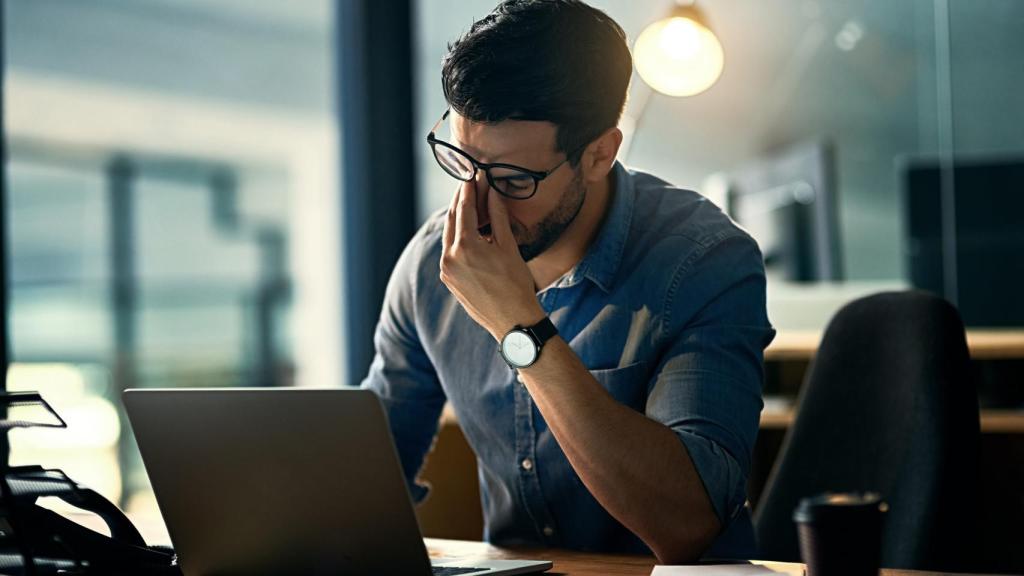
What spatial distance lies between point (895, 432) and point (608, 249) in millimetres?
472

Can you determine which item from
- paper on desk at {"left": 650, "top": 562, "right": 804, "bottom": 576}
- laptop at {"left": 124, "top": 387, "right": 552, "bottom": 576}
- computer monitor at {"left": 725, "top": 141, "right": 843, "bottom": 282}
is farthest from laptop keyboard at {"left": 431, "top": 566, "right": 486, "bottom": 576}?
computer monitor at {"left": 725, "top": 141, "right": 843, "bottom": 282}

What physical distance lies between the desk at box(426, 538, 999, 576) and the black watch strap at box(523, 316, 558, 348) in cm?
24

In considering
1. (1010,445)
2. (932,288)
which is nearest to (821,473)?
(1010,445)

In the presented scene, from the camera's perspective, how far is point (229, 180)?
3445mm

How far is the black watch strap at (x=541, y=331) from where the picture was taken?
136cm

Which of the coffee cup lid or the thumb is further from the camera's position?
the thumb

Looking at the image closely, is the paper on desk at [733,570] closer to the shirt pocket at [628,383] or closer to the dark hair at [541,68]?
the shirt pocket at [628,383]

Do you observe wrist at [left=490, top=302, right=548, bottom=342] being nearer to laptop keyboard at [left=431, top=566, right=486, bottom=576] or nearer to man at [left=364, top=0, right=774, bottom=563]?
man at [left=364, top=0, right=774, bottom=563]

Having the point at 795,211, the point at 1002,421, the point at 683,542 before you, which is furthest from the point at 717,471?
the point at 795,211

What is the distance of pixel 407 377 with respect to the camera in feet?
5.71

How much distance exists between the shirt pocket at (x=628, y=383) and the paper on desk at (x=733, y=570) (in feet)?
1.20

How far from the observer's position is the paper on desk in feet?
3.69

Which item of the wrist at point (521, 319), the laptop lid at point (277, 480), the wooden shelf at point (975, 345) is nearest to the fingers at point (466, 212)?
the wrist at point (521, 319)

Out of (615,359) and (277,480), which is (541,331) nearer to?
(615,359)
